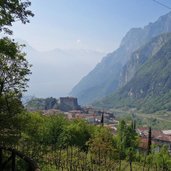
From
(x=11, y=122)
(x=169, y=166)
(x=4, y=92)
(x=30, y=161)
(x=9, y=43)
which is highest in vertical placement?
(x=9, y=43)

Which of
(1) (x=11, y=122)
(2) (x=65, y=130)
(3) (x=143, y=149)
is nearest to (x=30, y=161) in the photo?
(1) (x=11, y=122)

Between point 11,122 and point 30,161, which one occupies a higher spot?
point 11,122

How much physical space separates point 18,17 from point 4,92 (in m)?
4.29

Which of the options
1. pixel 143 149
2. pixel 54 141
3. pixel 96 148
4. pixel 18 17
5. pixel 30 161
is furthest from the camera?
pixel 143 149

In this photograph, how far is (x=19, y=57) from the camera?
54.6 feet

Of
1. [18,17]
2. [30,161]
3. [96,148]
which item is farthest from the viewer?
[96,148]

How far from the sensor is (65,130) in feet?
165

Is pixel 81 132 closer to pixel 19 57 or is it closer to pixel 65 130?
pixel 65 130

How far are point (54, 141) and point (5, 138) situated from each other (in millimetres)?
31875

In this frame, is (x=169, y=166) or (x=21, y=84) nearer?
(x=21, y=84)

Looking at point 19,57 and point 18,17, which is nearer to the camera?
point 18,17

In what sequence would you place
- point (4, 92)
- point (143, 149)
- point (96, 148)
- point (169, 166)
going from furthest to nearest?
1. point (143, 149)
2. point (169, 166)
3. point (96, 148)
4. point (4, 92)

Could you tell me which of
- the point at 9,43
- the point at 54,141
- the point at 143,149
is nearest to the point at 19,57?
the point at 9,43

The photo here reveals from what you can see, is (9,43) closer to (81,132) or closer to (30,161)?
(30,161)
